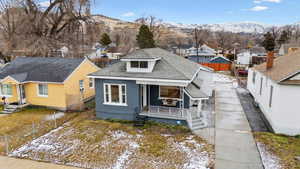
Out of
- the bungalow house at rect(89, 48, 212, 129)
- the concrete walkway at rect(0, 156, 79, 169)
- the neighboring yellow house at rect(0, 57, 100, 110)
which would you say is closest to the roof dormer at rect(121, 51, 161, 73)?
the bungalow house at rect(89, 48, 212, 129)

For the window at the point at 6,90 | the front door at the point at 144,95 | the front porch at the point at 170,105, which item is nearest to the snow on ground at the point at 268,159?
the front porch at the point at 170,105

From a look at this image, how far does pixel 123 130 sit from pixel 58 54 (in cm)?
3070

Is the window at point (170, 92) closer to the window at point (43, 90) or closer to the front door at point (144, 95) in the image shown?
the front door at point (144, 95)

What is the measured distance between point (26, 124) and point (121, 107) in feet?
23.2

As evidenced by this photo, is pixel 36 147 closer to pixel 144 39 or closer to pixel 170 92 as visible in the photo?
pixel 170 92

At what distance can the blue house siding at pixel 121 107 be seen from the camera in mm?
13876

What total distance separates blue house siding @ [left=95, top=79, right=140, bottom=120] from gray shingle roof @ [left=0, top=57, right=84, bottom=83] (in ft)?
14.6

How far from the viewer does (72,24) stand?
36.9 m

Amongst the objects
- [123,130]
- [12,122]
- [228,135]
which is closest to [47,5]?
[12,122]

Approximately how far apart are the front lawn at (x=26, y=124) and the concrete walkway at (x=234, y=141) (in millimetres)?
11014

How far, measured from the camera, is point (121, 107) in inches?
566

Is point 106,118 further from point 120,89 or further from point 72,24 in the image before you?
point 72,24

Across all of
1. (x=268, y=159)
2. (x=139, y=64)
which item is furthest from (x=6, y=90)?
(x=268, y=159)

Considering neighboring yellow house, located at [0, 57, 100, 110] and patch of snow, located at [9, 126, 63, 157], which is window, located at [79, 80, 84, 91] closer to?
neighboring yellow house, located at [0, 57, 100, 110]
